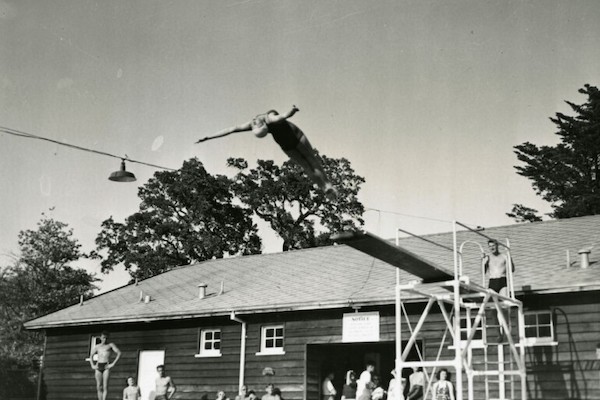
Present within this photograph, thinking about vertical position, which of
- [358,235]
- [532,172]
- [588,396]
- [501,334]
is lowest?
[588,396]

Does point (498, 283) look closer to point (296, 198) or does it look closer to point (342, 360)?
point (342, 360)

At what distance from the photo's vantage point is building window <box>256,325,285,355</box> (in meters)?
19.3

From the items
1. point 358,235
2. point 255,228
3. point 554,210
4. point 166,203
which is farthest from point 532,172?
point 358,235

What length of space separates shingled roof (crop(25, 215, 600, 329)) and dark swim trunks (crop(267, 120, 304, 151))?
8.76 meters

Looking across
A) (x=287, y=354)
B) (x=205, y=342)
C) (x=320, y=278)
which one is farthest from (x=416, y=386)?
(x=205, y=342)

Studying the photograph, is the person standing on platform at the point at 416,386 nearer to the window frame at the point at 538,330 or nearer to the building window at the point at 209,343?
the window frame at the point at 538,330

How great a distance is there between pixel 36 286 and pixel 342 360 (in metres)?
29.7

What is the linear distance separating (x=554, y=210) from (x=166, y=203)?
79.7 feet

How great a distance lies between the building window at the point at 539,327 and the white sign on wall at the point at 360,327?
3.55 metres

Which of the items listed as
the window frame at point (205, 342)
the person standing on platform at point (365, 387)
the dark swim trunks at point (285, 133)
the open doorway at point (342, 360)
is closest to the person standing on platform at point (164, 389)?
the window frame at point (205, 342)

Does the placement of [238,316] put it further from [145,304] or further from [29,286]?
[29,286]

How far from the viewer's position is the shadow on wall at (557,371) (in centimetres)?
1441

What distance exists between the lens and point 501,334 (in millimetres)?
13430

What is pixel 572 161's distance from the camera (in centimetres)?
4047
